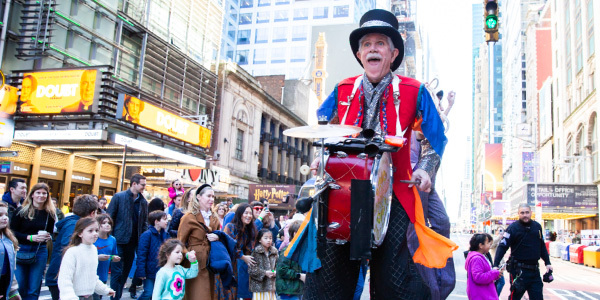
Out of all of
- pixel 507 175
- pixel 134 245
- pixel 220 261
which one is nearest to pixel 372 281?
pixel 220 261

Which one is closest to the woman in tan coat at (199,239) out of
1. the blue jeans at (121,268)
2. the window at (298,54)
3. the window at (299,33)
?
the blue jeans at (121,268)

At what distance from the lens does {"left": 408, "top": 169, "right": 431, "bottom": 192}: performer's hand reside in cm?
293

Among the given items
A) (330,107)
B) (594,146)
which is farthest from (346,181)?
(594,146)

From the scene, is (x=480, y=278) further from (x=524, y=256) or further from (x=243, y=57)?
(x=243, y=57)

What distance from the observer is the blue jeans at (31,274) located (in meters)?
6.79

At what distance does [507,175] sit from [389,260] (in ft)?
368

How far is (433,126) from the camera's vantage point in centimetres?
314

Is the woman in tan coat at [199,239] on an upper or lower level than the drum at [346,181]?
lower

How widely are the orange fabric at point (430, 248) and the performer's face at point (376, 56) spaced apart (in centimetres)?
98

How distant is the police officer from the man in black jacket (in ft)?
19.9

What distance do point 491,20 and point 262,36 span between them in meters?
73.6

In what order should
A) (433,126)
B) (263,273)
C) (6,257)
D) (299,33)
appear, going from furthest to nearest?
(299,33), (263,273), (6,257), (433,126)

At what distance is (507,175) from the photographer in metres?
106

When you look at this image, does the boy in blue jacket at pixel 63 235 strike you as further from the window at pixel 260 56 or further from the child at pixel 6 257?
the window at pixel 260 56
